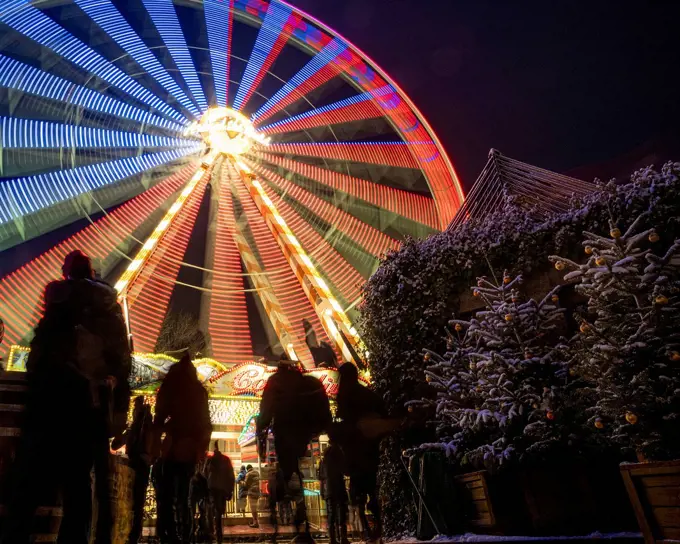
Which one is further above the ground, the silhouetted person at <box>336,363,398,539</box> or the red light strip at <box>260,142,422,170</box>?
the red light strip at <box>260,142,422,170</box>

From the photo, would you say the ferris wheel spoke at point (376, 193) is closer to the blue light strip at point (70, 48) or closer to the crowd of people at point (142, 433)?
the blue light strip at point (70, 48)

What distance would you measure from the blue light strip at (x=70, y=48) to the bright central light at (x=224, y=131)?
1.89ft

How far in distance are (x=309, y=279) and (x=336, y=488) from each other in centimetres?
741

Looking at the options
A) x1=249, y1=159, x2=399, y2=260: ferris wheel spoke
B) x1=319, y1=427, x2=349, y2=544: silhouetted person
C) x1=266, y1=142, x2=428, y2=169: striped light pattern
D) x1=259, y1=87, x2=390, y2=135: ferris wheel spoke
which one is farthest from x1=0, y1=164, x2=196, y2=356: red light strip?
x1=319, y1=427, x2=349, y2=544: silhouetted person

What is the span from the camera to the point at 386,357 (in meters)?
7.75

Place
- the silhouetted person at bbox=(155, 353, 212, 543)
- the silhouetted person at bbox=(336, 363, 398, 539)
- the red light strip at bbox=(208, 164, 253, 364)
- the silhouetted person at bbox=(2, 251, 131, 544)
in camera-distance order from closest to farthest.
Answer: the silhouetted person at bbox=(2, 251, 131, 544)
the silhouetted person at bbox=(155, 353, 212, 543)
the silhouetted person at bbox=(336, 363, 398, 539)
the red light strip at bbox=(208, 164, 253, 364)

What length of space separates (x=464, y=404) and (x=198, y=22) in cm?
1243

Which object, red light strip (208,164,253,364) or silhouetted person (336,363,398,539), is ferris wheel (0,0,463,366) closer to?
red light strip (208,164,253,364)

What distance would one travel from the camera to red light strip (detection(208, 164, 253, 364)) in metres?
13.5

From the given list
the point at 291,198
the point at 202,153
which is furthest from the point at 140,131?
the point at 291,198

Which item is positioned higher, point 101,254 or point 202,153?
point 202,153

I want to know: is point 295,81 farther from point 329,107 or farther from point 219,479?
point 219,479

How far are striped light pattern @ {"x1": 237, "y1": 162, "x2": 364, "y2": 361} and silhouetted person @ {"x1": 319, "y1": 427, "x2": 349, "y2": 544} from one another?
198 inches

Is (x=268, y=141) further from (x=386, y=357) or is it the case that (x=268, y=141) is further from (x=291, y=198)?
(x=386, y=357)
